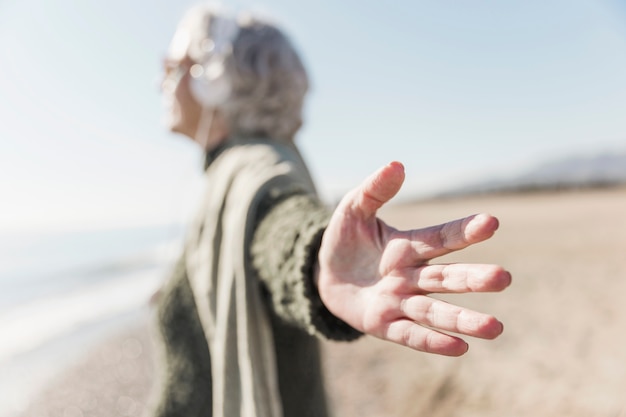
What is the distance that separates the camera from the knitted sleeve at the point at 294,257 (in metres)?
0.77

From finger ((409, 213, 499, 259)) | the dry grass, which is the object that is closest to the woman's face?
the dry grass

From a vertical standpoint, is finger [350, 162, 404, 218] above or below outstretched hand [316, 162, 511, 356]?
above

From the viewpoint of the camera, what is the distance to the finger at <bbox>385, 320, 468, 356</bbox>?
1.77ft

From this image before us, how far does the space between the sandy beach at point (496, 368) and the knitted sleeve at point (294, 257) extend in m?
1.42

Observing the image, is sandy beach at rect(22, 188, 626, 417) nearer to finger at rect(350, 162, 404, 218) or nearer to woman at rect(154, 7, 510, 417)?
woman at rect(154, 7, 510, 417)

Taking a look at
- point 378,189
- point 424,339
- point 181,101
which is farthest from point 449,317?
point 181,101

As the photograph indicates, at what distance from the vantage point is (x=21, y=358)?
589 cm

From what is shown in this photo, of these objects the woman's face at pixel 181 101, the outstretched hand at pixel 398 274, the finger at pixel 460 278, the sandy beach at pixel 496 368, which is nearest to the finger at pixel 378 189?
the outstretched hand at pixel 398 274

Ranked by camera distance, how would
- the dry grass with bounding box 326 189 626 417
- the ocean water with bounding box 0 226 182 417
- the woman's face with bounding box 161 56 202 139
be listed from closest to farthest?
the woman's face with bounding box 161 56 202 139 → the dry grass with bounding box 326 189 626 417 → the ocean water with bounding box 0 226 182 417

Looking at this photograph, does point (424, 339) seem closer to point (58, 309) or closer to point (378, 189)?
point (378, 189)

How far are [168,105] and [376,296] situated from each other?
3.72 ft

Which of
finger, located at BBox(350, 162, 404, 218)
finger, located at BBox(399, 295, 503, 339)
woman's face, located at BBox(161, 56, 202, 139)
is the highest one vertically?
woman's face, located at BBox(161, 56, 202, 139)

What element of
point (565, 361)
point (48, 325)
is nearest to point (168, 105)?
point (565, 361)

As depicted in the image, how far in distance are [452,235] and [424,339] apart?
0.42 ft
